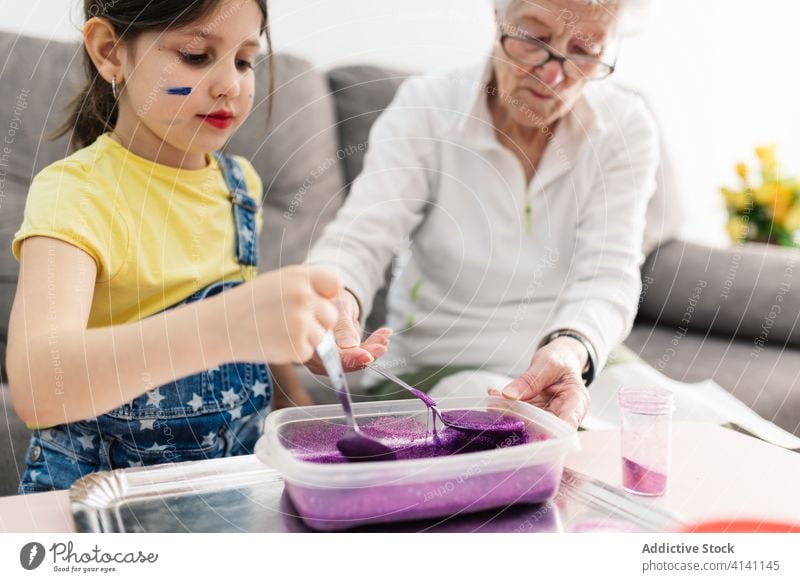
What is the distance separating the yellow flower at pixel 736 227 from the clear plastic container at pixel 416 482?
0.73m

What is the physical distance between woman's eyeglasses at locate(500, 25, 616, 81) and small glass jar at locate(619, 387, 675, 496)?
0.31 meters

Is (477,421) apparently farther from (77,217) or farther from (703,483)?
(77,217)

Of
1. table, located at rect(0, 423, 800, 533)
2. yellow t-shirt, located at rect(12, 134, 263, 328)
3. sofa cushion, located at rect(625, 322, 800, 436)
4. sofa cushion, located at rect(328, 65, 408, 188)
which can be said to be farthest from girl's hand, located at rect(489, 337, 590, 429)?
sofa cushion, located at rect(328, 65, 408, 188)

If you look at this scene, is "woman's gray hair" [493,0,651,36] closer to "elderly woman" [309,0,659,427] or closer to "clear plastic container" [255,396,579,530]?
"elderly woman" [309,0,659,427]

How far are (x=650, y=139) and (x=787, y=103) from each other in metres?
0.16

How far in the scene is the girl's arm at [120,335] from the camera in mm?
369

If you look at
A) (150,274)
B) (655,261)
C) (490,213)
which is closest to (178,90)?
(150,274)

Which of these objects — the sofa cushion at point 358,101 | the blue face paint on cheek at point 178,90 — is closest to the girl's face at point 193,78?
the blue face paint on cheek at point 178,90

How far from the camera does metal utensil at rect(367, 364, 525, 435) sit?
0.45m

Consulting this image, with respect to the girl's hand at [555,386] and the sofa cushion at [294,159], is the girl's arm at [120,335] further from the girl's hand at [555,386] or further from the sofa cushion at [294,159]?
the sofa cushion at [294,159]

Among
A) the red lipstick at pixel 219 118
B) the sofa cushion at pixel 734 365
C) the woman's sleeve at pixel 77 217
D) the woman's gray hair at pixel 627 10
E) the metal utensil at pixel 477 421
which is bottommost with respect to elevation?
the sofa cushion at pixel 734 365

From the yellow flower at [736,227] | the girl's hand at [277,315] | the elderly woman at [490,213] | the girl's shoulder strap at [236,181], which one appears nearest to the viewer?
the girl's hand at [277,315]

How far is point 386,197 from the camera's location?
78 cm
